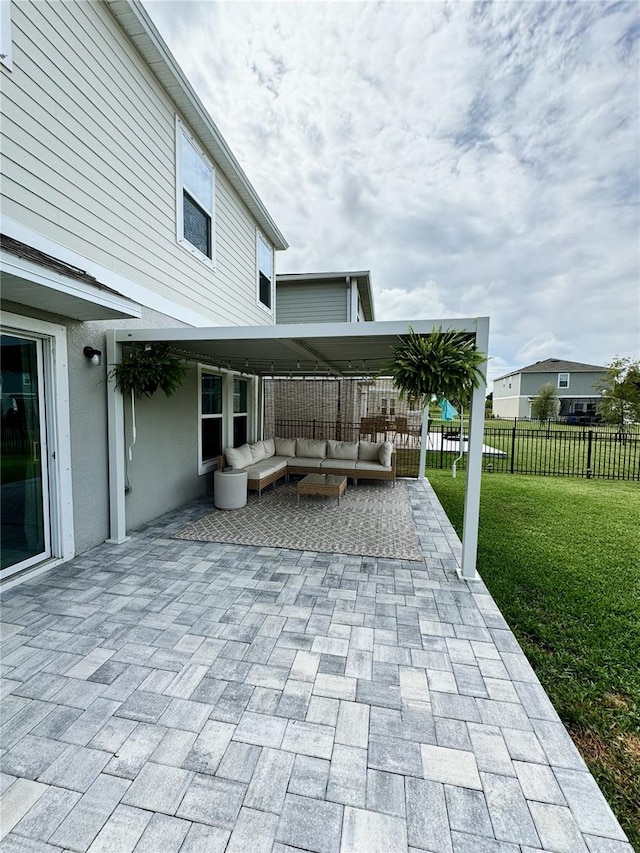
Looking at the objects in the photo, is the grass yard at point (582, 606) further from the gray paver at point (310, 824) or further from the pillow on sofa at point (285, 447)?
the pillow on sofa at point (285, 447)

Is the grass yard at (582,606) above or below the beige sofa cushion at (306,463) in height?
below

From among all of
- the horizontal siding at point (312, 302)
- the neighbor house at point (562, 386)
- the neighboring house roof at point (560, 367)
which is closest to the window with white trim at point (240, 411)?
the horizontal siding at point (312, 302)

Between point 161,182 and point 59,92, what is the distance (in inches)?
59.8

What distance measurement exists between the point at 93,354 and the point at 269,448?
4.52 m

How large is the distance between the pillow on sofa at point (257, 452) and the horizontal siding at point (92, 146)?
9.60 ft

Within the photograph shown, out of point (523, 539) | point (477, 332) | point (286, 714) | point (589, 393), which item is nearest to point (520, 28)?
point (477, 332)

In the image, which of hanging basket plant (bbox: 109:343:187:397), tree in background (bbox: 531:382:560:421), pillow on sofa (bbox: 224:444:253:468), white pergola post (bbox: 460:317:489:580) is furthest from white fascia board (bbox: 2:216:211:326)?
tree in background (bbox: 531:382:560:421)

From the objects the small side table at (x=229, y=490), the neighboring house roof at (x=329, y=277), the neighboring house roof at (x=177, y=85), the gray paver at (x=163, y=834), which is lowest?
the gray paver at (x=163, y=834)

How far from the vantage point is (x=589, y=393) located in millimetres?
29812

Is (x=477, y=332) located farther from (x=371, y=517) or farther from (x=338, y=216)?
(x=338, y=216)

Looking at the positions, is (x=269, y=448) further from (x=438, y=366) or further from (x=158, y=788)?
(x=158, y=788)

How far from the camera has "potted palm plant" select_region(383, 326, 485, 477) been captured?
3393mm

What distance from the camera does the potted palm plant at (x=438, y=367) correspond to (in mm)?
3393

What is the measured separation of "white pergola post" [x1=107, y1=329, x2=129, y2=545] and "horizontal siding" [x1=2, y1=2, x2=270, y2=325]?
3.28ft
